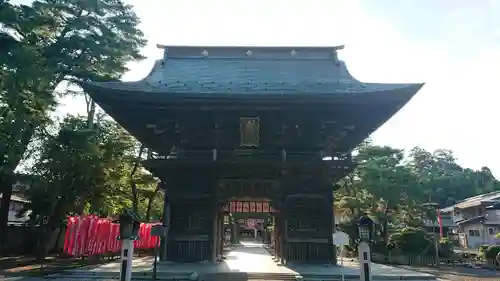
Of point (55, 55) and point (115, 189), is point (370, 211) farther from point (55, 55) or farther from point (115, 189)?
point (55, 55)

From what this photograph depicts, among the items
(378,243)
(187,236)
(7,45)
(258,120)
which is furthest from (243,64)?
(378,243)

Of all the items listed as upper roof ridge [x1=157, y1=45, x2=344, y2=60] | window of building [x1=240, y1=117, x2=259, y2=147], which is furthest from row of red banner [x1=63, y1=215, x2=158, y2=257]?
upper roof ridge [x1=157, y1=45, x2=344, y2=60]

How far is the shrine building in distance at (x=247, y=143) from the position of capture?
1329cm

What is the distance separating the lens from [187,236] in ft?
48.9

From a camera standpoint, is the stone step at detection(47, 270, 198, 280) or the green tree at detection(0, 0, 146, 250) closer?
the stone step at detection(47, 270, 198, 280)

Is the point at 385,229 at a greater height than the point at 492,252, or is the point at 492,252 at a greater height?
the point at 385,229

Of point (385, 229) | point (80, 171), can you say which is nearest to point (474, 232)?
point (385, 229)

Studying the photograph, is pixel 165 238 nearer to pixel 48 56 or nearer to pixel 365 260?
pixel 365 260

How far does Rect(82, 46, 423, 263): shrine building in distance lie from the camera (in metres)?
13.3

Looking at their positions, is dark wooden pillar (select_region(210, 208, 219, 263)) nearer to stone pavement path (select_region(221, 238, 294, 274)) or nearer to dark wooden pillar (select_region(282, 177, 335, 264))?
stone pavement path (select_region(221, 238, 294, 274))

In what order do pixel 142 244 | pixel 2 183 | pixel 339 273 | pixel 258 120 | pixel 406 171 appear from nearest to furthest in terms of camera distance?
pixel 339 273
pixel 258 120
pixel 2 183
pixel 142 244
pixel 406 171

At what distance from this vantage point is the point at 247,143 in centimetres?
1480

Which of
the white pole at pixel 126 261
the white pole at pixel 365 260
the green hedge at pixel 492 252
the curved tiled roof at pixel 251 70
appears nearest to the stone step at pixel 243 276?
the white pole at pixel 365 260

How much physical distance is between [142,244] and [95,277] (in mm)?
12102
